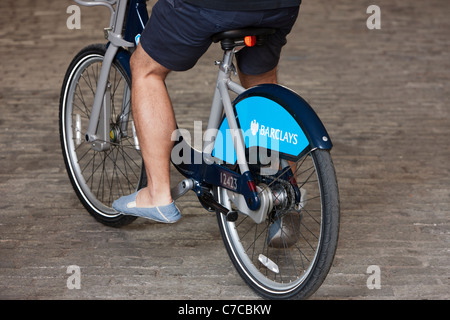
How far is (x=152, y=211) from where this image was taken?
320 cm

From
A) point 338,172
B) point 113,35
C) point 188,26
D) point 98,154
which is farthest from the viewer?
point 98,154

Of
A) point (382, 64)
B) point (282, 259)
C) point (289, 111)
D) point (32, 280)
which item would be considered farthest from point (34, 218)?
point (382, 64)

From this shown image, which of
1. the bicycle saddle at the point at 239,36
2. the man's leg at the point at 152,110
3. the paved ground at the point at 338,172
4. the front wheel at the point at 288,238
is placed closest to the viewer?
the front wheel at the point at 288,238

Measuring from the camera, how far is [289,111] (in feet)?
8.90

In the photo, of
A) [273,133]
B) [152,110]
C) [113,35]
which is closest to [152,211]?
[152,110]

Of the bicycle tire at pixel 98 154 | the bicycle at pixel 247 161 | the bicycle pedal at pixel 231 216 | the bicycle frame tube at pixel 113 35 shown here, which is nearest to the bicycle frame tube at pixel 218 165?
the bicycle at pixel 247 161

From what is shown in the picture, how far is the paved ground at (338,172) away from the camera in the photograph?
318 cm

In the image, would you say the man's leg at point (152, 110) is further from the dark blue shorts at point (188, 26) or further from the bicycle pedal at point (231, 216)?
the bicycle pedal at point (231, 216)

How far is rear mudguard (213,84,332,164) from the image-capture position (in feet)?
8.70

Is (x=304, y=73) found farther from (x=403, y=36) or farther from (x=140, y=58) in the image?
(x=140, y=58)

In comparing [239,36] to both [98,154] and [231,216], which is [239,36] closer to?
[231,216]

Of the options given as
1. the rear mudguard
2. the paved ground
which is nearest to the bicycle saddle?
the rear mudguard

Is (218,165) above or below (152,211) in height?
above

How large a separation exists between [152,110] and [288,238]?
83cm
